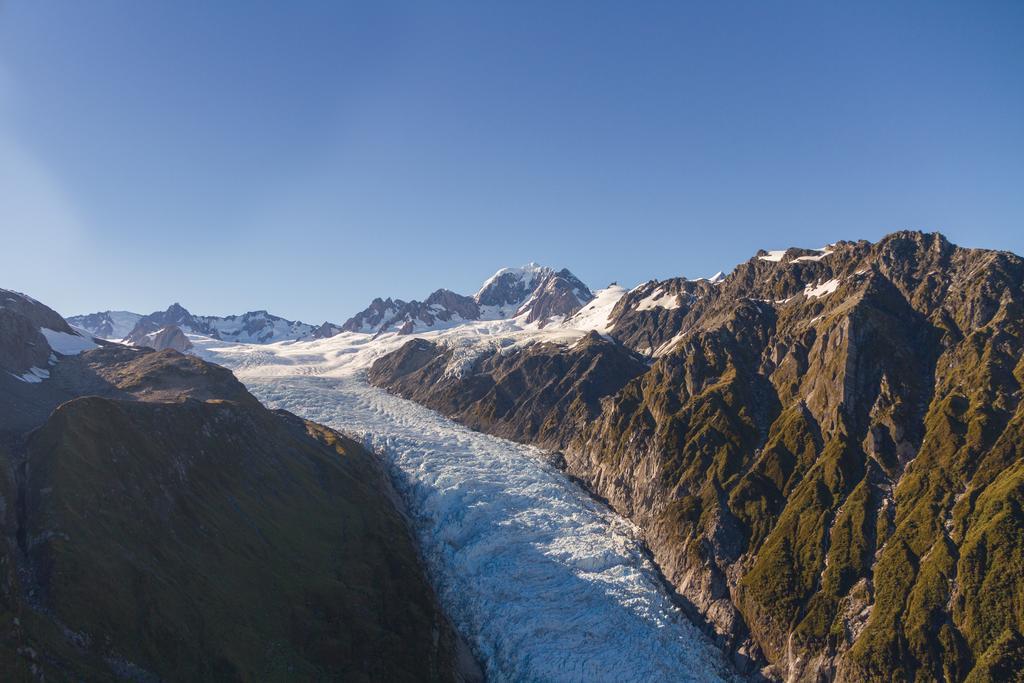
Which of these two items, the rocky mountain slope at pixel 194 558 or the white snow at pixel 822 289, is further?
the white snow at pixel 822 289

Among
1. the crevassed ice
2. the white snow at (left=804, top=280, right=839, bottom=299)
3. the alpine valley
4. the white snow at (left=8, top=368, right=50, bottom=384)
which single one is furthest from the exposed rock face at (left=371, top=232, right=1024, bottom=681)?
the white snow at (left=8, top=368, right=50, bottom=384)

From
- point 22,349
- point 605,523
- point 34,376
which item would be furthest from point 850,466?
point 22,349

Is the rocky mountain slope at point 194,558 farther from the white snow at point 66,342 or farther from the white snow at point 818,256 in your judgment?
the white snow at point 818,256

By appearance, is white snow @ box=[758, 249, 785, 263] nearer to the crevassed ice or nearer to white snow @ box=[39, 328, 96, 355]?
the crevassed ice

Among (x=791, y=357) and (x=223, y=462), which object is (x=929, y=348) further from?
(x=223, y=462)

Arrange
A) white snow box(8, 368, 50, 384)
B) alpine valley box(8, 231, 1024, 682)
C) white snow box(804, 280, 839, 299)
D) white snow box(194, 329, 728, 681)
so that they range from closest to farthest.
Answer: alpine valley box(8, 231, 1024, 682), white snow box(194, 329, 728, 681), white snow box(8, 368, 50, 384), white snow box(804, 280, 839, 299)

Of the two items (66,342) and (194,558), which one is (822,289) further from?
(66,342)

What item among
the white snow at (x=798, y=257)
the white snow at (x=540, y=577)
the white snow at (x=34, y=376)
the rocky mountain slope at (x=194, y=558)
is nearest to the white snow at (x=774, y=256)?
the white snow at (x=798, y=257)
